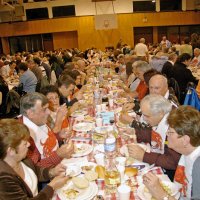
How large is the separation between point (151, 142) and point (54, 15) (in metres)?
15.3

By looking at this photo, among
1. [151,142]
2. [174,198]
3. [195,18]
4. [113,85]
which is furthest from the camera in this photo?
[195,18]

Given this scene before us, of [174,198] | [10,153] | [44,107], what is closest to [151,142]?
[174,198]

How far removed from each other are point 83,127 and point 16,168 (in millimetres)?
1206

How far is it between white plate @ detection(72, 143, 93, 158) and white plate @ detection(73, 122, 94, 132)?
396 millimetres

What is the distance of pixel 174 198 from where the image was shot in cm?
165

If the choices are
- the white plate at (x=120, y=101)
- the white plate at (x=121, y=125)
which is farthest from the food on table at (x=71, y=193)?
the white plate at (x=120, y=101)

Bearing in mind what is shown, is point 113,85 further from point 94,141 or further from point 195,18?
point 195,18

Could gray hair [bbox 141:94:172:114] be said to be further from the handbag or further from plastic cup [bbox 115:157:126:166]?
the handbag

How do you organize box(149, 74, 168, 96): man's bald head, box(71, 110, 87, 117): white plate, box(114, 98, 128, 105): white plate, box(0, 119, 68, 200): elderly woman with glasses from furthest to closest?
box(114, 98, 128, 105): white plate, box(71, 110, 87, 117): white plate, box(149, 74, 168, 96): man's bald head, box(0, 119, 68, 200): elderly woman with glasses

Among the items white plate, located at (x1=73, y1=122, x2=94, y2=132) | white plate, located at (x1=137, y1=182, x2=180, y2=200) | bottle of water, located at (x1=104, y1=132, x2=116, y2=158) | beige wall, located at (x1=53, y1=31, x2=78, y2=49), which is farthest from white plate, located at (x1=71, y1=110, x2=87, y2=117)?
beige wall, located at (x1=53, y1=31, x2=78, y2=49)

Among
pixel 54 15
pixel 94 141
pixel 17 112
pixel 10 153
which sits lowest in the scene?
pixel 17 112

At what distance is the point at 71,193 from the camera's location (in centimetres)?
175

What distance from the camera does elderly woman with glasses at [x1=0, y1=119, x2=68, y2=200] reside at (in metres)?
1.55

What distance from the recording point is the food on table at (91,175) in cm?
188
